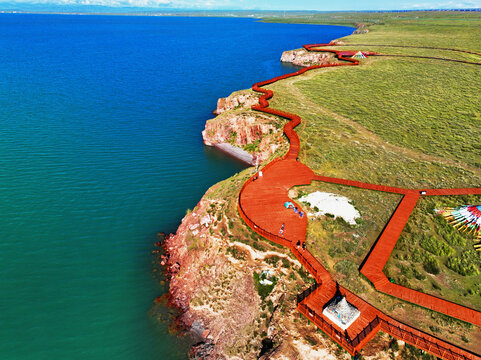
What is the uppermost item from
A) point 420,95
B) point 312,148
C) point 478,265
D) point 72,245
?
point 420,95

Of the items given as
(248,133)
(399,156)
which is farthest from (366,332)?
(248,133)

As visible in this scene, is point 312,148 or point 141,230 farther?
point 312,148

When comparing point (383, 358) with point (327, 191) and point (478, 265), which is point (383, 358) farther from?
point (327, 191)

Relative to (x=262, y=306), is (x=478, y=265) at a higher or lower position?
higher

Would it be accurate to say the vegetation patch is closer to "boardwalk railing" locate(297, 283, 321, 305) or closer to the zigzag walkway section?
"boardwalk railing" locate(297, 283, 321, 305)

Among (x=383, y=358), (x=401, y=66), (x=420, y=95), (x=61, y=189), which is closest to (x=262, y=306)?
(x=383, y=358)

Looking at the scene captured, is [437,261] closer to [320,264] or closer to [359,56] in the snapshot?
[320,264]

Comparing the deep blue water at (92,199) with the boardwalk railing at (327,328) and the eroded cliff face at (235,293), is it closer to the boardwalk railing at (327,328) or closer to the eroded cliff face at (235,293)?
the eroded cliff face at (235,293)
